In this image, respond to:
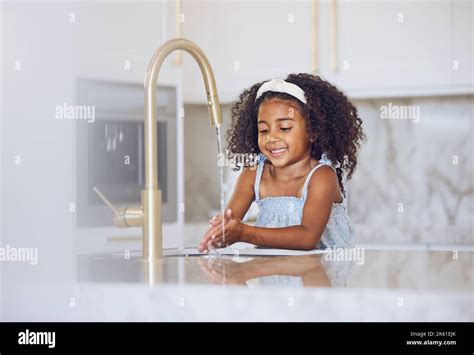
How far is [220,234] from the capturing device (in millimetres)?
1146

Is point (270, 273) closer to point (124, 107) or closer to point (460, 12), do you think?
point (124, 107)

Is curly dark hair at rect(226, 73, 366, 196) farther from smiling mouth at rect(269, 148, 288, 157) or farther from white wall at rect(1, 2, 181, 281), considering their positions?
white wall at rect(1, 2, 181, 281)

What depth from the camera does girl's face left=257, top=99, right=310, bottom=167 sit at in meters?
1.59

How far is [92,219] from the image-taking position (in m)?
2.38

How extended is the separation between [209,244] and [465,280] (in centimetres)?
46

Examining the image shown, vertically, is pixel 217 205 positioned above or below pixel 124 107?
below

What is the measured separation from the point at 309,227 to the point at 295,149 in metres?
0.25

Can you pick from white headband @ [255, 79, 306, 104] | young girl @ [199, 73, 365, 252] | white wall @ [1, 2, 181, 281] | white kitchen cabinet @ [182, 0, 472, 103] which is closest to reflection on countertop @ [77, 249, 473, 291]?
young girl @ [199, 73, 365, 252]

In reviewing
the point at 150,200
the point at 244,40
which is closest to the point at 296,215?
the point at 150,200

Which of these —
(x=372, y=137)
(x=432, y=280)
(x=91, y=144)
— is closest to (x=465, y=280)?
(x=432, y=280)

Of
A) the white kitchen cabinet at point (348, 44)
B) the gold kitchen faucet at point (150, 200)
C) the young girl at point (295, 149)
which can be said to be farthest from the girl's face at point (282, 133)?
the white kitchen cabinet at point (348, 44)

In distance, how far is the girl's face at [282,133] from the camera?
5.22ft

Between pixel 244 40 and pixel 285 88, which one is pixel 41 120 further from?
pixel 244 40

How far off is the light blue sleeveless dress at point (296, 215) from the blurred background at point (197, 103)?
739mm
